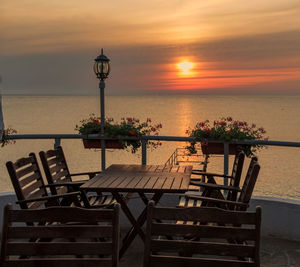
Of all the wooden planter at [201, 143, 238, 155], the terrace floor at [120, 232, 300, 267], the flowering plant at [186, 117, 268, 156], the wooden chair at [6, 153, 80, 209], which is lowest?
the terrace floor at [120, 232, 300, 267]

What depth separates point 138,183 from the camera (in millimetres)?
3617

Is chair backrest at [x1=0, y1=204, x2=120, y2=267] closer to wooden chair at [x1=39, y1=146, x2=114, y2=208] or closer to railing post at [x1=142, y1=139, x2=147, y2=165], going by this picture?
wooden chair at [x1=39, y1=146, x2=114, y2=208]

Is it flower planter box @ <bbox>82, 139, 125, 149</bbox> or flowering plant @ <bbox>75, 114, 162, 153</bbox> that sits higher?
flowering plant @ <bbox>75, 114, 162, 153</bbox>

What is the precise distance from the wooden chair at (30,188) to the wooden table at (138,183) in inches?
10.8

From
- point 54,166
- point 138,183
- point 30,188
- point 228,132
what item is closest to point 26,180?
point 30,188

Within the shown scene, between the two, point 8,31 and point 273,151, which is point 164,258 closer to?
point 8,31

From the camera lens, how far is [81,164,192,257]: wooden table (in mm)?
3447

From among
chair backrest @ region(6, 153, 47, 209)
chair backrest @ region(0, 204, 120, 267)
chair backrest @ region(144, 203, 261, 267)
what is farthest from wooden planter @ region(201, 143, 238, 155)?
chair backrest @ region(0, 204, 120, 267)

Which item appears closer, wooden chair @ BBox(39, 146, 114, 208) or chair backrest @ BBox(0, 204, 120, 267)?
chair backrest @ BBox(0, 204, 120, 267)

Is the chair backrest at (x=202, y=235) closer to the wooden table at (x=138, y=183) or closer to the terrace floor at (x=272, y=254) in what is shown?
the wooden table at (x=138, y=183)

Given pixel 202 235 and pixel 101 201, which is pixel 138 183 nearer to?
pixel 101 201

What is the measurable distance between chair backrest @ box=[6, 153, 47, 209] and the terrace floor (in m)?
0.94

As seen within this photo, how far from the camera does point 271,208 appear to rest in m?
4.42

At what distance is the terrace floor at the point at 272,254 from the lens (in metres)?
3.74
